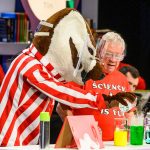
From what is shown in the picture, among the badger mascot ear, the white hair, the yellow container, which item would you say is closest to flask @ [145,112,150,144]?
the yellow container

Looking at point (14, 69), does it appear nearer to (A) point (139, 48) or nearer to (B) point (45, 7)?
(B) point (45, 7)

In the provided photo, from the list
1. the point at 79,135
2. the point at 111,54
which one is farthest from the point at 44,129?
the point at 111,54

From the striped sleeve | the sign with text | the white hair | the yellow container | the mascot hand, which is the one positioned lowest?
the yellow container

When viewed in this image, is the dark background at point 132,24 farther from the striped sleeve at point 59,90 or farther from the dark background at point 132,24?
→ the striped sleeve at point 59,90

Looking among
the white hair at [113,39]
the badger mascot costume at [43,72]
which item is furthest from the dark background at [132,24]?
the badger mascot costume at [43,72]

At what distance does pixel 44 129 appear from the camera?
7.75ft

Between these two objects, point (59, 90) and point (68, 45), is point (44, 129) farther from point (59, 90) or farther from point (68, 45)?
point (68, 45)

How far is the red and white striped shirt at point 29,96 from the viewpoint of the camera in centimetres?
242

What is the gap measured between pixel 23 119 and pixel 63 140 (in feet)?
0.74

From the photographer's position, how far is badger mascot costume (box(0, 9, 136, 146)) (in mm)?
2465

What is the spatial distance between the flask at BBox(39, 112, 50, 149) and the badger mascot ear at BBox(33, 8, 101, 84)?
0.29 metres

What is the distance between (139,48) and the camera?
6.37m

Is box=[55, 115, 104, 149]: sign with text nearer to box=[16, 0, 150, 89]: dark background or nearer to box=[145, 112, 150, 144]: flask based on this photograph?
box=[145, 112, 150, 144]: flask

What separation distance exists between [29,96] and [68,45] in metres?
0.31
